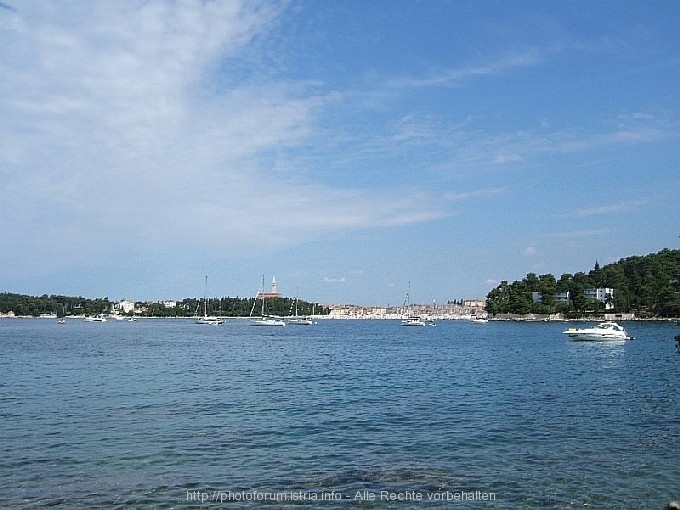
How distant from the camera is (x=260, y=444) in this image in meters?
21.8

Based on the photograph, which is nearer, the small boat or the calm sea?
the calm sea

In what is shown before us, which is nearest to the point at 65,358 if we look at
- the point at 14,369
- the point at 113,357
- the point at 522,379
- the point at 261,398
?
the point at 113,357

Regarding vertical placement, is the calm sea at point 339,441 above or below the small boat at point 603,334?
below

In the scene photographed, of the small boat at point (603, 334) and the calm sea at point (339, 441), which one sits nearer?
the calm sea at point (339, 441)

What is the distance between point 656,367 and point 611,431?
33.0m

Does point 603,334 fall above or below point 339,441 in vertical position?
above

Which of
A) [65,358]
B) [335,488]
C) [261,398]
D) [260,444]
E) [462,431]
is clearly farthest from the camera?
[65,358]

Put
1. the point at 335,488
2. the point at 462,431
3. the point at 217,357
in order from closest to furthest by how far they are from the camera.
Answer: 1. the point at 335,488
2. the point at 462,431
3. the point at 217,357

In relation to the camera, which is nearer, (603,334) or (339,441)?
(339,441)

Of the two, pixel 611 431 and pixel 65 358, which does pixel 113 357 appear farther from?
pixel 611 431

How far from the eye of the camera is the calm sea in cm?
1588

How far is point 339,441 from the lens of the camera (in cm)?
2222

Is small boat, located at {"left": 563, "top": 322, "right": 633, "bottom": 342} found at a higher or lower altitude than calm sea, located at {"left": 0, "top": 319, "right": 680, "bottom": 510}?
higher

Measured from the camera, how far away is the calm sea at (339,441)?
15883 millimetres
